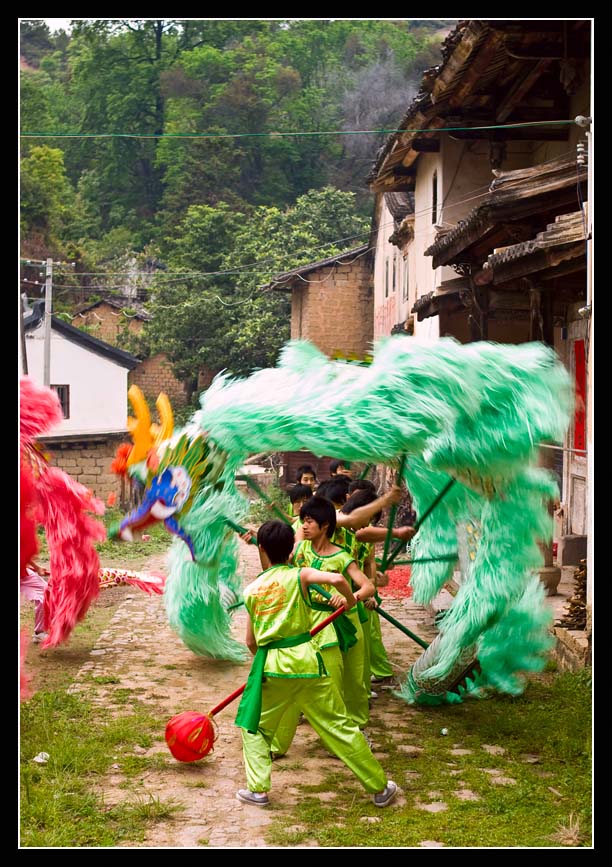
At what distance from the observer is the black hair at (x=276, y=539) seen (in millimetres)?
5195

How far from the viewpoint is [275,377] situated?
20.0ft

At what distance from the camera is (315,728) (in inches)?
207

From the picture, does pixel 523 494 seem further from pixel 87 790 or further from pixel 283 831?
pixel 87 790

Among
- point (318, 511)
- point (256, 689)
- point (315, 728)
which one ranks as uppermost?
point (318, 511)

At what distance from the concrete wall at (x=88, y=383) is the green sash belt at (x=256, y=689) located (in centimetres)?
1914

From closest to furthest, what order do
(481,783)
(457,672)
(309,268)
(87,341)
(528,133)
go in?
(481,783), (457,672), (528,133), (87,341), (309,268)

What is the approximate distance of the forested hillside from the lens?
30281 millimetres

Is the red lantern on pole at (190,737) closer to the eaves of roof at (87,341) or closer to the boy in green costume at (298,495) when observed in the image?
the boy in green costume at (298,495)

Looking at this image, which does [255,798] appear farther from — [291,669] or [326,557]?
[326,557]

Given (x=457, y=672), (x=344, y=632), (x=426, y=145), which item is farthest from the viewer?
(x=426, y=145)

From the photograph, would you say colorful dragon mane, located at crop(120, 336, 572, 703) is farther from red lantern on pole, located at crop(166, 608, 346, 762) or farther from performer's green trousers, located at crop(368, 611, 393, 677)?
red lantern on pole, located at crop(166, 608, 346, 762)

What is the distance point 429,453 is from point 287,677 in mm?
1685

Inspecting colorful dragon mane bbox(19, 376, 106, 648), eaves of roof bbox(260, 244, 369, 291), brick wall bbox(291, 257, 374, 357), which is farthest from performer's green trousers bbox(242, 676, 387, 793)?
brick wall bbox(291, 257, 374, 357)

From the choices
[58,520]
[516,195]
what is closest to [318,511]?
[58,520]
